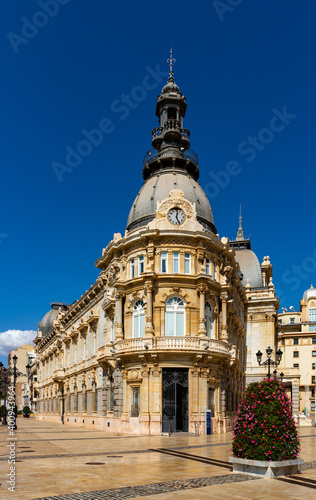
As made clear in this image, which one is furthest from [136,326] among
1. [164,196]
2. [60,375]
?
[60,375]

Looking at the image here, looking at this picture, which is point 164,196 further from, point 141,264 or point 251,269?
point 251,269

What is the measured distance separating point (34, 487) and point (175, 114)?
3918cm

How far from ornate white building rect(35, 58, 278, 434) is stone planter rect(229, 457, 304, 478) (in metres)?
17.5

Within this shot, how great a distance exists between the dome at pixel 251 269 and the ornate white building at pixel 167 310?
45.1 ft

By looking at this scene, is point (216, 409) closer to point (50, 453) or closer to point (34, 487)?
point (50, 453)

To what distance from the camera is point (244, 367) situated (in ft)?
183

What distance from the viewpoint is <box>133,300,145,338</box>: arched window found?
36031 mm

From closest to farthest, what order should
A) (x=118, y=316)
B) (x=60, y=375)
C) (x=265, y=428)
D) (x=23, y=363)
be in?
(x=265, y=428) → (x=118, y=316) → (x=60, y=375) → (x=23, y=363)

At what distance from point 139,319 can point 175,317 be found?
2.79 metres

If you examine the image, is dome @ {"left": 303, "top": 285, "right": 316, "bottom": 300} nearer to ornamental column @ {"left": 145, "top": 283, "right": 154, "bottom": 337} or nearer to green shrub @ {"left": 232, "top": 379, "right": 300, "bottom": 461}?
ornamental column @ {"left": 145, "top": 283, "right": 154, "bottom": 337}

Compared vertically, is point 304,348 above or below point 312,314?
below

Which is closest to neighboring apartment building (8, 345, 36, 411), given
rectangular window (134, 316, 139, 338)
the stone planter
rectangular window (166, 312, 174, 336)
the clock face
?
rectangular window (134, 316, 139, 338)

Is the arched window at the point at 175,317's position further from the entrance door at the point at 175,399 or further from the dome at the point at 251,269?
the dome at the point at 251,269

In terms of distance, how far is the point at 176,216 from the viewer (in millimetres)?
36875
